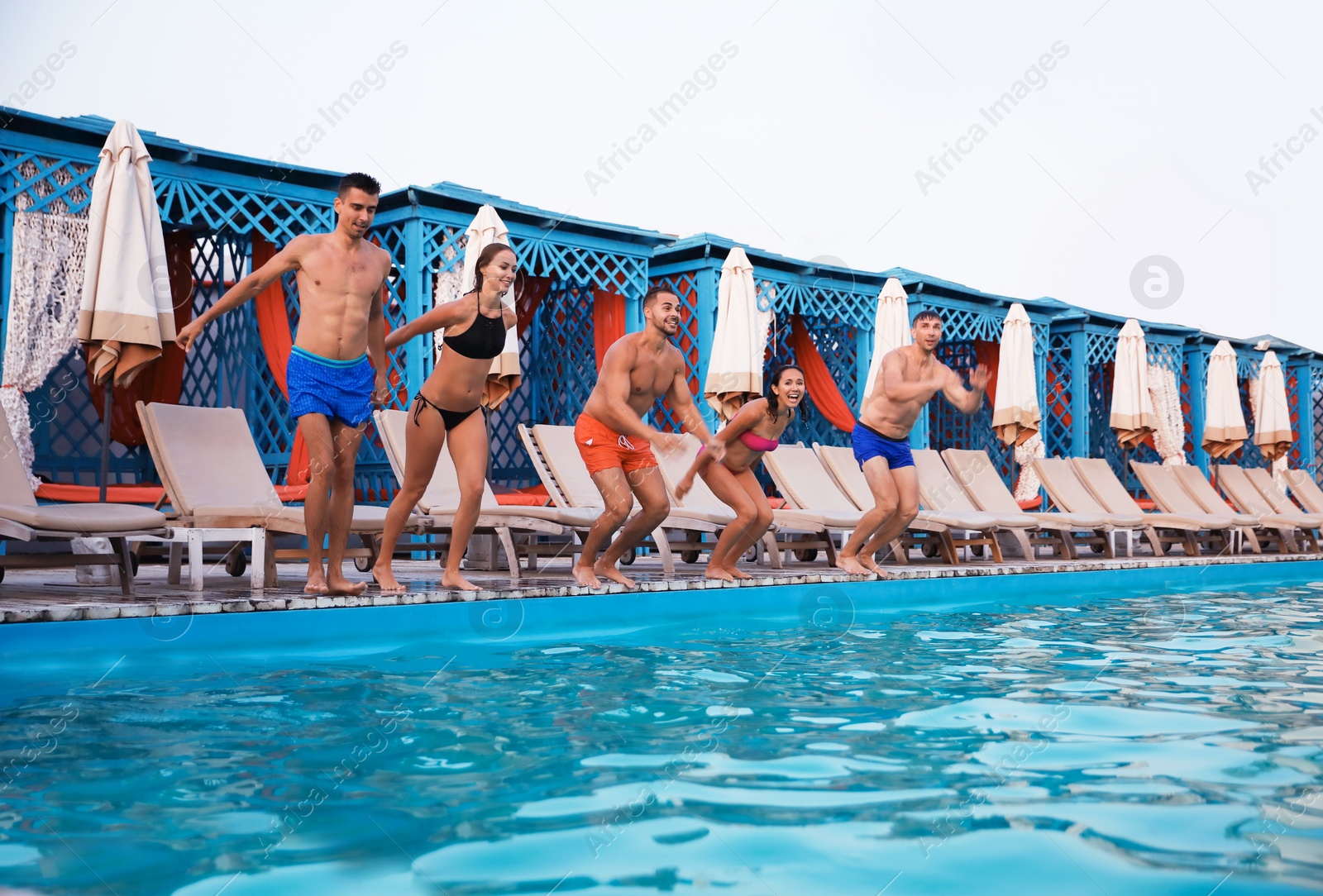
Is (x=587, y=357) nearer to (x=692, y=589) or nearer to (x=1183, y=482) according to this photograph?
(x=1183, y=482)

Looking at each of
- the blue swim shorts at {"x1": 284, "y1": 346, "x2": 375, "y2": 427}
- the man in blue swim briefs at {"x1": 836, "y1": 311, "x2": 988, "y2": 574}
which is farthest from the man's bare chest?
the man in blue swim briefs at {"x1": 836, "y1": 311, "x2": 988, "y2": 574}

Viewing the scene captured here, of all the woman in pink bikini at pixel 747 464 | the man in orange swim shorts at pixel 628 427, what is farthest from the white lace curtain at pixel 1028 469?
the man in orange swim shorts at pixel 628 427

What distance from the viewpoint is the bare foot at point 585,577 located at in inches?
214

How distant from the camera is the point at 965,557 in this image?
10180 mm

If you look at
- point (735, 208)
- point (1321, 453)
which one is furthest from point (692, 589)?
point (1321, 453)

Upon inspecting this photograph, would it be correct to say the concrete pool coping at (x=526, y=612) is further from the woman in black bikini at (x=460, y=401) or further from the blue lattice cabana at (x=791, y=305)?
the blue lattice cabana at (x=791, y=305)

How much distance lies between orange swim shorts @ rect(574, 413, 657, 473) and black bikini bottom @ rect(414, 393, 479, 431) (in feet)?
2.39

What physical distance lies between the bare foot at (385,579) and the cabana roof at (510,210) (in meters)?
5.95

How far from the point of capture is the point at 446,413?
197 inches

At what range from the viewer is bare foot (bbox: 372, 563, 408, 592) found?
16.0ft

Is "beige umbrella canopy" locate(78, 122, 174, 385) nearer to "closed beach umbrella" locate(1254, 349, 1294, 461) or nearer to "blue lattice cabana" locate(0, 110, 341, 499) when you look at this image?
"blue lattice cabana" locate(0, 110, 341, 499)

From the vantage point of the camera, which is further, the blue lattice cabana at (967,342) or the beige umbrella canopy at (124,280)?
the blue lattice cabana at (967,342)

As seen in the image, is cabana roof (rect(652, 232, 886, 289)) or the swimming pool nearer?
the swimming pool

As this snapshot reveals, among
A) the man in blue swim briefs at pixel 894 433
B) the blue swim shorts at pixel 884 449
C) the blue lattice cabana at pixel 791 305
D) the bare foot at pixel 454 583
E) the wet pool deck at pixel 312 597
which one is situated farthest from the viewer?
the blue lattice cabana at pixel 791 305
